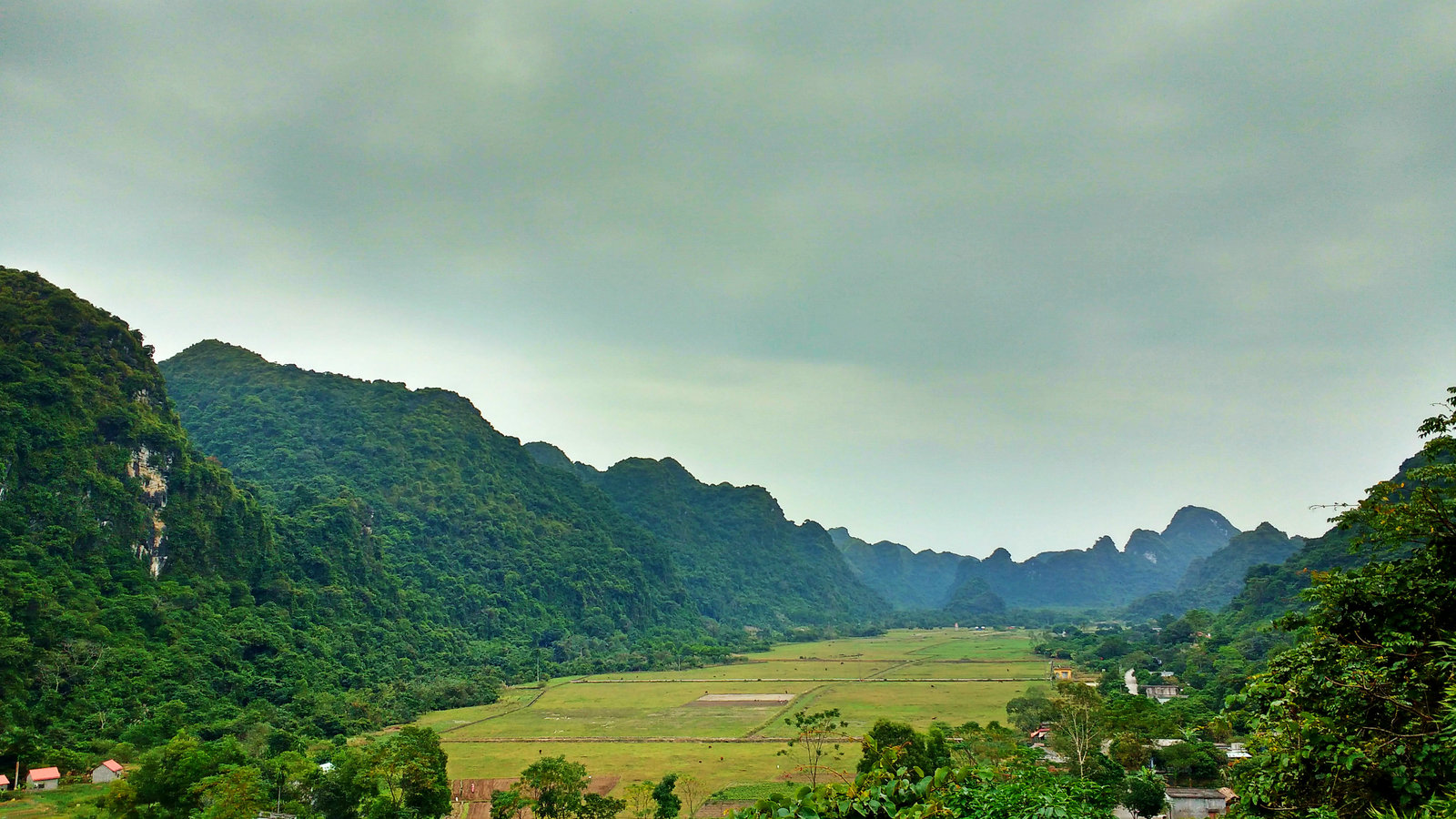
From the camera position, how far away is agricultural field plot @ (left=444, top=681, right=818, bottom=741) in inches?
1422

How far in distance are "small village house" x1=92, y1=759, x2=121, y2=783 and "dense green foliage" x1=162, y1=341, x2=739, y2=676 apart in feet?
100.0

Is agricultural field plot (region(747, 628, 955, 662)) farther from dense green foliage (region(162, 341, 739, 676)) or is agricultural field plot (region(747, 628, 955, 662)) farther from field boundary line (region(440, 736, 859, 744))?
field boundary line (region(440, 736, 859, 744))

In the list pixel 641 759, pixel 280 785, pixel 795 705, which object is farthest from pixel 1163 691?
pixel 280 785

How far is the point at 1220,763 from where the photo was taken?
73.9 feet

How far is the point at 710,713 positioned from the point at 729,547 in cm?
9975

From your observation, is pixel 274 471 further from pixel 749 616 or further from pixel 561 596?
pixel 749 616

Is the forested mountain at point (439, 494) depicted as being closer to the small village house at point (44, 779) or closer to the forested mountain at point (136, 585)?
the forested mountain at point (136, 585)

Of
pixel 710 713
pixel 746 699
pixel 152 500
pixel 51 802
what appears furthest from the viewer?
pixel 746 699

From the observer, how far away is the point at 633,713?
4181cm

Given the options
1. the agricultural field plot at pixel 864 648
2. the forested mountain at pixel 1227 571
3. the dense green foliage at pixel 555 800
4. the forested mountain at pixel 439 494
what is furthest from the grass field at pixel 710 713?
the forested mountain at pixel 1227 571

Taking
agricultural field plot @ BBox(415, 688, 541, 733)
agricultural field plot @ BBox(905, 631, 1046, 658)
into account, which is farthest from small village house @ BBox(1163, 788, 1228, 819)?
agricultural field plot @ BBox(905, 631, 1046, 658)

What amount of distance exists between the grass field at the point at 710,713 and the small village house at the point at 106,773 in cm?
1010

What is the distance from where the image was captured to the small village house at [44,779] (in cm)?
2323

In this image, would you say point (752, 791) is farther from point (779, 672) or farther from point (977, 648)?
point (977, 648)
